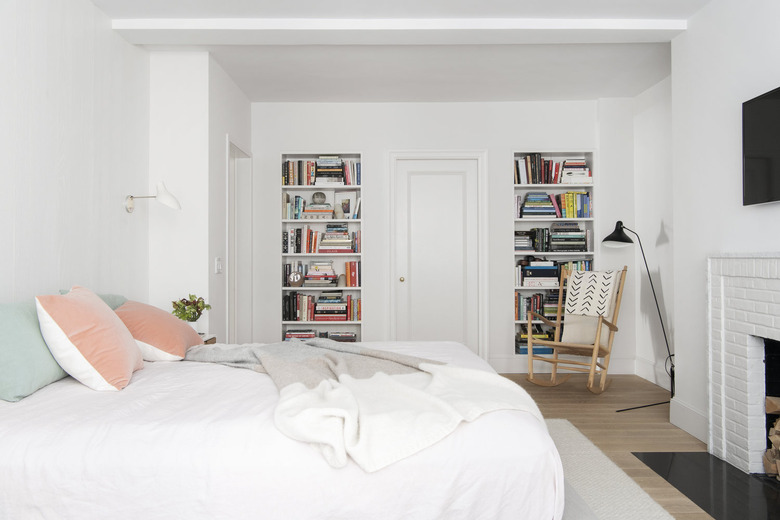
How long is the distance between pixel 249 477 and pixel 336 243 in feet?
11.5

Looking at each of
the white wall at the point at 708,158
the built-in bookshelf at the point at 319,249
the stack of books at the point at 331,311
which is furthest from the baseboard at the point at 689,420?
the stack of books at the point at 331,311

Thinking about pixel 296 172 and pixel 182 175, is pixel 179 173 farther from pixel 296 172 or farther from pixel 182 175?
pixel 296 172

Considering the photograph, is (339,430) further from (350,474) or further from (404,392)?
(404,392)

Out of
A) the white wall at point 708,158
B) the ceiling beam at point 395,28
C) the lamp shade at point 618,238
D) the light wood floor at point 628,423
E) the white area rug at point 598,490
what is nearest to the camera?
the white area rug at point 598,490

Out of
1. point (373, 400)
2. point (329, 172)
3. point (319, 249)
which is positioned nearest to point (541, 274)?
point (319, 249)

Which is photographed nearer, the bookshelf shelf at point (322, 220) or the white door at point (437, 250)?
the bookshelf shelf at point (322, 220)

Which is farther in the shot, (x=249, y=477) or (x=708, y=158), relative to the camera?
(x=708, y=158)

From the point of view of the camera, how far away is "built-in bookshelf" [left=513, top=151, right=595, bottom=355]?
490cm

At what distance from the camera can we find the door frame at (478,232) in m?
4.92

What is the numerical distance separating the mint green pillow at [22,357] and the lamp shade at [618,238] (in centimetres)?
405

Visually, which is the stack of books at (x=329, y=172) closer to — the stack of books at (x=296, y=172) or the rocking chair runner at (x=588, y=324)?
the stack of books at (x=296, y=172)

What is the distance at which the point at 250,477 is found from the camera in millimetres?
1493

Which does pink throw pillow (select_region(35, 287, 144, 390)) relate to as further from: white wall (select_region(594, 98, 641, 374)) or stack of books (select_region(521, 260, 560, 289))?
white wall (select_region(594, 98, 641, 374))

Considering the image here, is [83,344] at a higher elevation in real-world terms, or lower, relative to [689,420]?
higher
